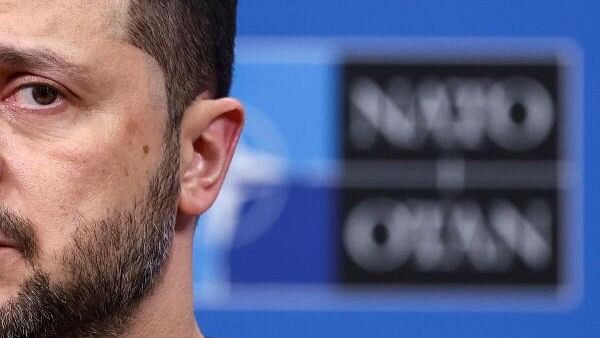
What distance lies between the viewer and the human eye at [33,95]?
59.2 inches

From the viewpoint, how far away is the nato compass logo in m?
2.57

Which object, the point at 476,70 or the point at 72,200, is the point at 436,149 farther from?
the point at 72,200

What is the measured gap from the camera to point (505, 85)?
8.50ft

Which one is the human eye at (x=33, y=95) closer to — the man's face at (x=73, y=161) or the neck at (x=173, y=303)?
the man's face at (x=73, y=161)

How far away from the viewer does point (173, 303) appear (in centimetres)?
168

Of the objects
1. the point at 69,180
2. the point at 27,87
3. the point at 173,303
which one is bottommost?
the point at 173,303

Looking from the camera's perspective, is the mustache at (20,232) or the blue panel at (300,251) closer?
the mustache at (20,232)

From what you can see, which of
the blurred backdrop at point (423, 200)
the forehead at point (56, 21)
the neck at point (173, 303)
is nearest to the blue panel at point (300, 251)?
the blurred backdrop at point (423, 200)

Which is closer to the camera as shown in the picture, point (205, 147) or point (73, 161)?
point (73, 161)

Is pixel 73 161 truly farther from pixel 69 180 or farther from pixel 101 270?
pixel 101 270

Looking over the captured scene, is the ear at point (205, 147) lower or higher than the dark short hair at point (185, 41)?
lower

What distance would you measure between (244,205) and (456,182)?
41cm

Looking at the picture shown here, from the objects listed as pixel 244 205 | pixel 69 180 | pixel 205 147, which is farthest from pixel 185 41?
pixel 244 205

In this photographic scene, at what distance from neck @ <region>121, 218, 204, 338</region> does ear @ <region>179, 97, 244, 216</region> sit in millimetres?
45
